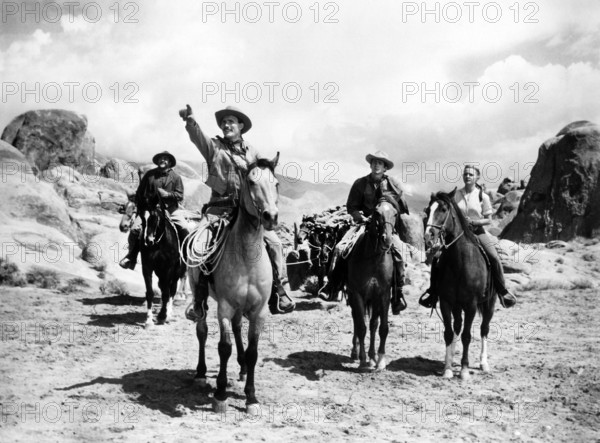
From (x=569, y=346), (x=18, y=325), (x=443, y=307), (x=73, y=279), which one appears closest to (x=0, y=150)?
(x=73, y=279)

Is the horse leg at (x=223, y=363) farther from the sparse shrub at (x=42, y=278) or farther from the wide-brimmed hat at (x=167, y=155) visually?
the sparse shrub at (x=42, y=278)

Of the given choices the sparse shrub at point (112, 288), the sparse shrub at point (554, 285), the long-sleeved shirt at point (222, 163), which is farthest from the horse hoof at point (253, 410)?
the sparse shrub at point (554, 285)

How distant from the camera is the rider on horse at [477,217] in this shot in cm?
895

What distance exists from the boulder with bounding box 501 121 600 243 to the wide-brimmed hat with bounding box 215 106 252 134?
1021 inches

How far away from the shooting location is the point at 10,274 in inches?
543

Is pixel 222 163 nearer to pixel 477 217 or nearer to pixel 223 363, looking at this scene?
pixel 223 363

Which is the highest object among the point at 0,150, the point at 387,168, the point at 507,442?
the point at 0,150

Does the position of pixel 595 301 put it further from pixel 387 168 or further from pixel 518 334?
pixel 387 168

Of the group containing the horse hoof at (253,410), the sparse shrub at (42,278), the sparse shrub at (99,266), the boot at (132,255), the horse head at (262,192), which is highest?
the horse head at (262,192)

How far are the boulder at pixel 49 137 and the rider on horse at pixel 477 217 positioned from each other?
39066 millimetres

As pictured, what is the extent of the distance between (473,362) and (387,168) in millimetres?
3731

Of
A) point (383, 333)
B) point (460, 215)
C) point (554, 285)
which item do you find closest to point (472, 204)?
point (460, 215)

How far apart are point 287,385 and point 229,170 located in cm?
320

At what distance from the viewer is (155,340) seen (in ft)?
32.3
